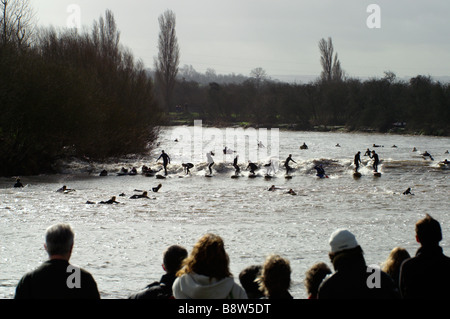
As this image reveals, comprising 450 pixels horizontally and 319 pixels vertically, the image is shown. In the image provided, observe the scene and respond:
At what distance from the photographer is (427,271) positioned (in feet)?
14.2

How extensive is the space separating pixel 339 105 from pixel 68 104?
2399 inches

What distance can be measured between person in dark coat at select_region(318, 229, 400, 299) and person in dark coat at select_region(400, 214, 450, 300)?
0.31 m

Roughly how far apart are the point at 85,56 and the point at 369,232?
3533 cm

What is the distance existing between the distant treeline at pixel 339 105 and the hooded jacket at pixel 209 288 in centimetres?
7137

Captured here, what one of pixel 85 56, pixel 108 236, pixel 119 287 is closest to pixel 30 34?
pixel 85 56

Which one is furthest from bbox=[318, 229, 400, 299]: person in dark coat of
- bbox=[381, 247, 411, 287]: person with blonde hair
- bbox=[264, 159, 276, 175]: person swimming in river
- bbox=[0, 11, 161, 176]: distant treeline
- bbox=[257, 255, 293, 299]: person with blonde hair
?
bbox=[264, 159, 276, 175]: person swimming in river

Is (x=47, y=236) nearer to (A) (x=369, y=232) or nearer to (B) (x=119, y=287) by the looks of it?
(B) (x=119, y=287)

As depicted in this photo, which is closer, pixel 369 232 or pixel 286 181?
pixel 369 232

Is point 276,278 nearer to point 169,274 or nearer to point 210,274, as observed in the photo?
point 210,274

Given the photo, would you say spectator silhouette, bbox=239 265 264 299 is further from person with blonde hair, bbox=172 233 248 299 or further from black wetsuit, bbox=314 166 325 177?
black wetsuit, bbox=314 166 325 177
